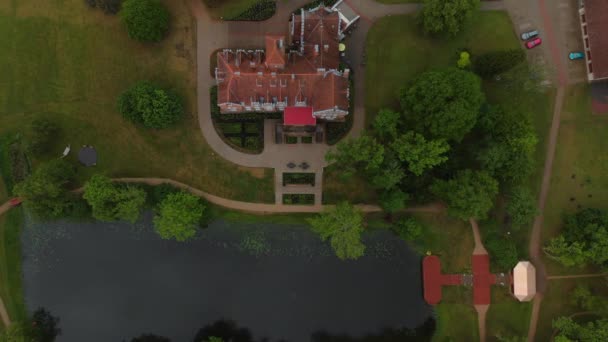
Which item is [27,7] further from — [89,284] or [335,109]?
[335,109]

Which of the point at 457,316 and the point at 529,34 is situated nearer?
the point at 529,34

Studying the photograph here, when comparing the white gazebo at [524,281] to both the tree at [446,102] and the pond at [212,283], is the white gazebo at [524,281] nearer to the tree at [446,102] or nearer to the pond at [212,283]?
the pond at [212,283]

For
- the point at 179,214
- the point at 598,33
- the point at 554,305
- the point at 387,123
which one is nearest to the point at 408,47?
the point at 387,123

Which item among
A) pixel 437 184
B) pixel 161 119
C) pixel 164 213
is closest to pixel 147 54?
pixel 161 119

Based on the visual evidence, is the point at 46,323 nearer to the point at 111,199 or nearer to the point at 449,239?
the point at 111,199

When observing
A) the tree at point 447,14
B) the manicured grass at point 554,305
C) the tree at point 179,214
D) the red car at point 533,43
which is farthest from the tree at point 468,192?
the tree at point 179,214

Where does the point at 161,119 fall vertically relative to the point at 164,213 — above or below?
above
